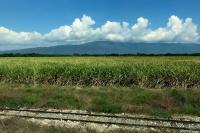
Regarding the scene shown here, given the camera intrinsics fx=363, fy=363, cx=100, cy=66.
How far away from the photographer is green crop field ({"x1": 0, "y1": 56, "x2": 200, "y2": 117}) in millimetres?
18703

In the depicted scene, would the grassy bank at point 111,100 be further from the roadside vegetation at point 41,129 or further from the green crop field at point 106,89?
the roadside vegetation at point 41,129

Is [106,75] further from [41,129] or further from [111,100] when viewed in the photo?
[41,129]

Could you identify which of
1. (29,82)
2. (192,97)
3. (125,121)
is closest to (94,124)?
(125,121)

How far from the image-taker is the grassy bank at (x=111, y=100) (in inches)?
702

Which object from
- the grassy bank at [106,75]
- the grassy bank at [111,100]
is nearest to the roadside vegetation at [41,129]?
the grassy bank at [111,100]

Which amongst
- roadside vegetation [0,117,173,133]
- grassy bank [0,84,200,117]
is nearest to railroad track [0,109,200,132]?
roadside vegetation [0,117,173,133]

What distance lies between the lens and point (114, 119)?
15.5 meters

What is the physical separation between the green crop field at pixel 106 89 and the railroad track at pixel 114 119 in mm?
1529

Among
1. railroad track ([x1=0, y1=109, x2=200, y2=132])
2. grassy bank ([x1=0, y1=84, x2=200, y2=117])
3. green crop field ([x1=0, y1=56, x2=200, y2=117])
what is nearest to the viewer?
railroad track ([x1=0, y1=109, x2=200, y2=132])

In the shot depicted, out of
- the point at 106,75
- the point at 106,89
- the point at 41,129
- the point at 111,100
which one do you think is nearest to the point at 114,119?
the point at 41,129

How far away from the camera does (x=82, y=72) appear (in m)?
28.1

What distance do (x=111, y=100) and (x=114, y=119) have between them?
435cm

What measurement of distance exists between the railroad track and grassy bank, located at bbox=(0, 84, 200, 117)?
4.96 ft

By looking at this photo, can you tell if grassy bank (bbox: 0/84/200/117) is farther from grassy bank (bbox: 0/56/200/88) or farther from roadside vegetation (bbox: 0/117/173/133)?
Result: grassy bank (bbox: 0/56/200/88)
